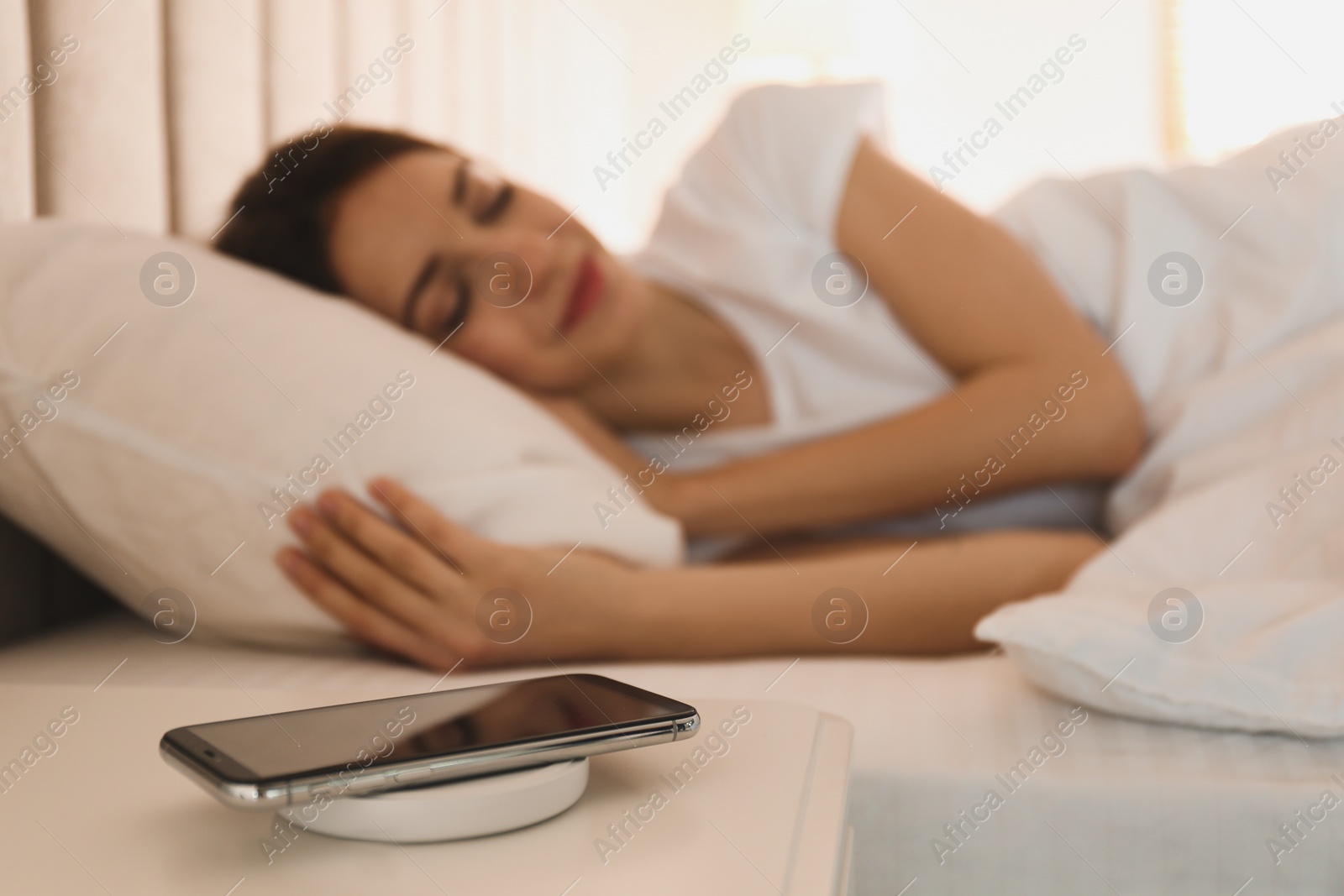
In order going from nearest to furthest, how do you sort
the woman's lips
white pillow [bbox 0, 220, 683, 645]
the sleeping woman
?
1. white pillow [bbox 0, 220, 683, 645]
2. the sleeping woman
3. the woman's lips

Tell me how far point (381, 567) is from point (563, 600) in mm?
118

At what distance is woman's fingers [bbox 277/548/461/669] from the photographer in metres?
0.64

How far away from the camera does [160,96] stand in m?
0.89

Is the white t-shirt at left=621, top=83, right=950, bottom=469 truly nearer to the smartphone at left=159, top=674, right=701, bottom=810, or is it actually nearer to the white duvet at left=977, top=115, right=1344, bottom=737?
the white duvet at left=977, top=115, right=1344, bottom=737

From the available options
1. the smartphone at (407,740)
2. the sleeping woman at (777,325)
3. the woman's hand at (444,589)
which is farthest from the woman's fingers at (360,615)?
the smartphone at (407,740)

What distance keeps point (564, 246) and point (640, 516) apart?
0.36 m

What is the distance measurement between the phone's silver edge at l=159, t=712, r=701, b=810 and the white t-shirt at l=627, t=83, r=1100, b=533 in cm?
65

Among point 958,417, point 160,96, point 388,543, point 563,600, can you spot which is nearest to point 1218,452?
point 958,417

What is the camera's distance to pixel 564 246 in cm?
97

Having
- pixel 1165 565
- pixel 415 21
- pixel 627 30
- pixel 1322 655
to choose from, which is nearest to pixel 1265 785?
pixel 1322 655

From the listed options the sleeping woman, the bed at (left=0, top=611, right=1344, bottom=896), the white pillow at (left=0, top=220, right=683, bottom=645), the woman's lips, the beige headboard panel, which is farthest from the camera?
the woman's lips

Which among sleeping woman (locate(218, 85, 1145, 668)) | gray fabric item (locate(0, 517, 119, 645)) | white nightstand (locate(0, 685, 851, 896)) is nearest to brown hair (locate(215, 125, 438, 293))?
sleeping woman (locate(218, 85, 1145, 668))

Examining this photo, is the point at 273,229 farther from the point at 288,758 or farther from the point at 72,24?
the point at 288,758

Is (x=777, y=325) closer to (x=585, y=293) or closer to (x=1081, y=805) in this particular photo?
(x=585, y=293)
